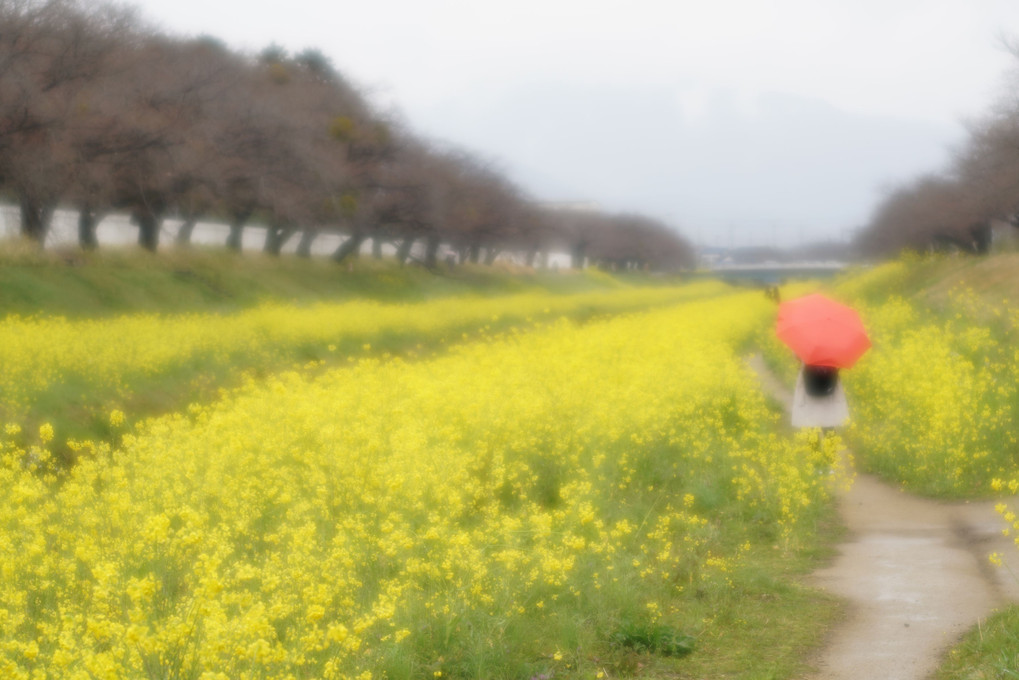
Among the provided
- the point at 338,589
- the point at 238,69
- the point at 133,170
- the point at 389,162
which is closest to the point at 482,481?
the point at 338,589

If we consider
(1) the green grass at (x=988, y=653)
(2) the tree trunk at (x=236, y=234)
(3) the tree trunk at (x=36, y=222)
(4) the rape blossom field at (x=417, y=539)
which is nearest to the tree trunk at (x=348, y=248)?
(2) the tree trunk at (x=236, y=234)

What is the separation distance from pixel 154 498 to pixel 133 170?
2464 cm

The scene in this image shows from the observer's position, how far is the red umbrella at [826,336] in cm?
984

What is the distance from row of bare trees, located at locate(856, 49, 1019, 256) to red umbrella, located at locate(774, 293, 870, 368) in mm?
17809

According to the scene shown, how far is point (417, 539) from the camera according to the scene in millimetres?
6062

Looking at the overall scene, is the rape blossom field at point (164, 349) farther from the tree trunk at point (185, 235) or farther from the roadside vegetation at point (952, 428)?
the tree trunk at point (185, 235)

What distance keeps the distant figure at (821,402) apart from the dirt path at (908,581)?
764mm

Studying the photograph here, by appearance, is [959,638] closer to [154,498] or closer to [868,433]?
[154,498]

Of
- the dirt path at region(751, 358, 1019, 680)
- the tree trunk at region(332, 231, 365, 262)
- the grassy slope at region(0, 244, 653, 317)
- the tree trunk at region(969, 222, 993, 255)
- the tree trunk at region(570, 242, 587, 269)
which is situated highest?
the tree trunk at region(969, 222, 993, 255)

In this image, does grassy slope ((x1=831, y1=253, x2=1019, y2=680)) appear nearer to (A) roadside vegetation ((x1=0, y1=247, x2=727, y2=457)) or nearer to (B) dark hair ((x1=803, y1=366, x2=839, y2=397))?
(B) dark hair ((x1=803, y1=366, x2=839, y2=397))

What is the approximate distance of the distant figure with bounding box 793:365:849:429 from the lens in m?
10.4

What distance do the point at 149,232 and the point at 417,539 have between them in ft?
103

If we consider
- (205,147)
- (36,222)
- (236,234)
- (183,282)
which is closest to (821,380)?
(36,222)

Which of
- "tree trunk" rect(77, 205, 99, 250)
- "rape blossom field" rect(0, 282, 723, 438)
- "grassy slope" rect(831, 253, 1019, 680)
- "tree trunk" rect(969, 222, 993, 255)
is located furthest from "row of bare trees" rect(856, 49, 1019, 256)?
"tree trunk" rect(77, 205, 99, 250)
